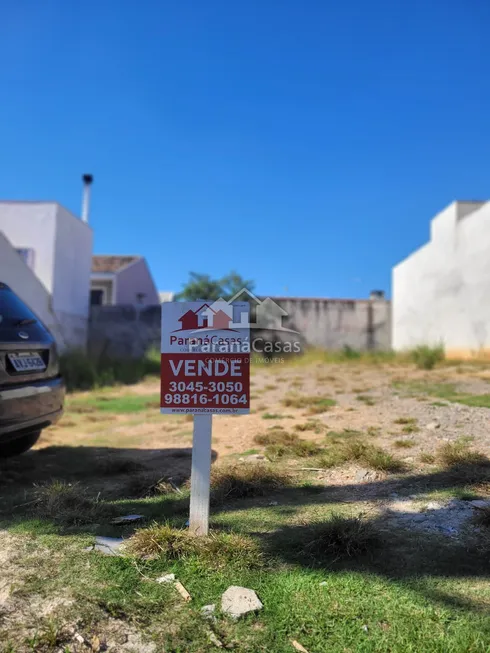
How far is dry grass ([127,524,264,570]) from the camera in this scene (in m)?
2.32

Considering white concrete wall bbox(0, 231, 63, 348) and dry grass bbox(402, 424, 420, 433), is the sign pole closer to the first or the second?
dry grass bbox(402, 424, 420, 433)

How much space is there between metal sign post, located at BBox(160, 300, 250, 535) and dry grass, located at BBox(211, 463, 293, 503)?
0.71 metres

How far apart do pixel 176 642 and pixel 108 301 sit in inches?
981

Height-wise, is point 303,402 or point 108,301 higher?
point 108,301

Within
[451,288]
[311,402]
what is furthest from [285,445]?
[451,288]

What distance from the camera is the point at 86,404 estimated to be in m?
8.80

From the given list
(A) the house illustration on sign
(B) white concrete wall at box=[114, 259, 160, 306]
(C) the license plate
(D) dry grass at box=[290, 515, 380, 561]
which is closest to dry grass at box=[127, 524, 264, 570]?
(D) dry grass at box=[290, 515, 380, 561]

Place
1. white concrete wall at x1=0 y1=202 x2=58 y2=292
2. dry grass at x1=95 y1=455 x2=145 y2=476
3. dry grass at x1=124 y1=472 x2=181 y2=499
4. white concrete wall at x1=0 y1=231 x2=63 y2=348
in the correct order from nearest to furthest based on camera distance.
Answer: dry grass at x1=124 y1=472 x2=181 y2=499 → dry grass at x1=95 y1=455 x2=145 y2=476 → white concrete wall at x1=0 y1=231 x2=63 y2=348 → white concrete wall at x1=0 y1=202 x2=58 y2=292

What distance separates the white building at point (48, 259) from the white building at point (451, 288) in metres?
12.0

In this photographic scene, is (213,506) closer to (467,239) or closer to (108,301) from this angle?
(467,239)

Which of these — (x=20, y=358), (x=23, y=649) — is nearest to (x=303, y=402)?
(x=20, y=358)

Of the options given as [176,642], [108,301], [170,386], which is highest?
[108,301]

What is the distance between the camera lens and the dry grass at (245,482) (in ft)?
10.9

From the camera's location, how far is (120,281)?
26.2m
